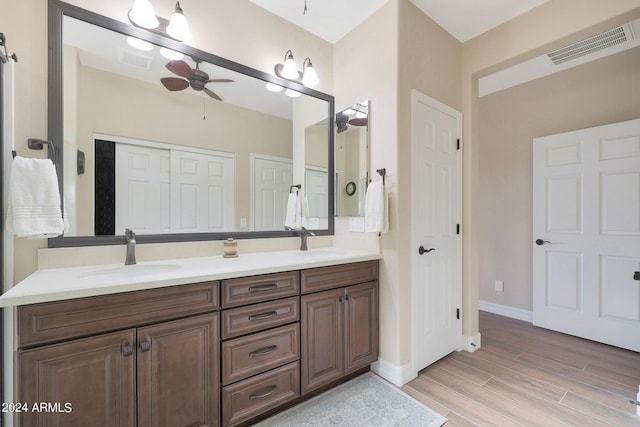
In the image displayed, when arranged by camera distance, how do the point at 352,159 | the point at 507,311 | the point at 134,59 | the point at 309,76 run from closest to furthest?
the point at 134,59 → the point at 309,76 → the point at 352,159 → the point at 507,311

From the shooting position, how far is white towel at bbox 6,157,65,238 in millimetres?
1171

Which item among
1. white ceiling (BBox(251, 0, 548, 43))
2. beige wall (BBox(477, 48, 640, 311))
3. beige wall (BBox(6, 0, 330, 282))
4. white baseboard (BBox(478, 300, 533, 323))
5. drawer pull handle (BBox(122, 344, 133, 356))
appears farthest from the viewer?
white baseboard (BBox(478, 300, 533, 323))

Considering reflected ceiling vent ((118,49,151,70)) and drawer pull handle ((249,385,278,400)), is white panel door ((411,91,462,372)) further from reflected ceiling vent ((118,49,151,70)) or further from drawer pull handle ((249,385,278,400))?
reflected ceiling vent ((118,49,151,70))

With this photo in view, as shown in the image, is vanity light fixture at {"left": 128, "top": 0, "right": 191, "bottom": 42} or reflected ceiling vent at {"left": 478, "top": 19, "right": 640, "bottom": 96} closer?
vanity light fixture at {"left": 128, "top": 0, "right": 191, "bottom": 42}

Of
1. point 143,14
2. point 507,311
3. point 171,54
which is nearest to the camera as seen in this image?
point 143,14

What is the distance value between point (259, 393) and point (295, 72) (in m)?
2.17

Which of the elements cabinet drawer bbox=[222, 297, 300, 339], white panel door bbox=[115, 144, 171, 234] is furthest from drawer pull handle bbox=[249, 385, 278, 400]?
white panel door bbox=[115, 144, 171, 234]

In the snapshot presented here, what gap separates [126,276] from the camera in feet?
4.62

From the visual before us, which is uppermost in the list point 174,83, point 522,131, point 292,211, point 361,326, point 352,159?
point 522,131

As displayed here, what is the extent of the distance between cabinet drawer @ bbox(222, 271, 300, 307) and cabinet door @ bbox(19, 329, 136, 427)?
421 mm

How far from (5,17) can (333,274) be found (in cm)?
211

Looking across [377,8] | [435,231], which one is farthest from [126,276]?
[377,8]

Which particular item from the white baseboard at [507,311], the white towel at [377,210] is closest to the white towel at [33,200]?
the white towel at [377,210]

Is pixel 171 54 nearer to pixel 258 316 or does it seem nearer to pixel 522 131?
pixel 258 316
